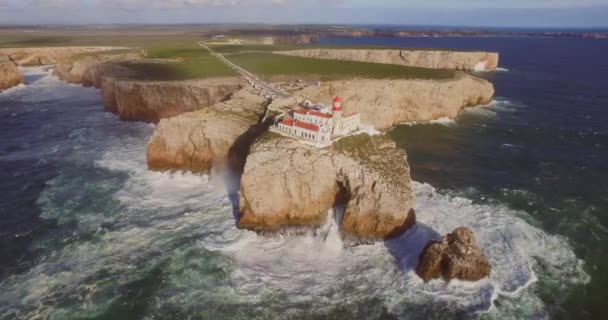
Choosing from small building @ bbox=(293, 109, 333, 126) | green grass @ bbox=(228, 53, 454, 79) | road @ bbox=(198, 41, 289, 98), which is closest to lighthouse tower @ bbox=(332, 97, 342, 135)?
small building @ bbox=(293, 109, 333, 126)

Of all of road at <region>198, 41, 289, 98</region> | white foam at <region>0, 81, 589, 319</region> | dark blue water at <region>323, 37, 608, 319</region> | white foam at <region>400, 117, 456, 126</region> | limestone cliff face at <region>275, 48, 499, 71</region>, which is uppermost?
limestone cliff face at <region>275, 48, 499, 71</region>

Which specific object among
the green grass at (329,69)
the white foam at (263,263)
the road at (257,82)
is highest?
the green grass at (329,69)

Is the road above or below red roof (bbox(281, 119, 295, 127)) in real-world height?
above

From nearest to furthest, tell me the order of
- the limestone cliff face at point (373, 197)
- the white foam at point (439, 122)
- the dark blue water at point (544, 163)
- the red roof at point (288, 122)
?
the dark blue water at point (544, 163) < the limestone cliff face at point (373, 197) < the red roof at point (288, 122) < the white foam at point (439, 122)

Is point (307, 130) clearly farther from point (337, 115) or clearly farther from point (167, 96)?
point (167, 96)

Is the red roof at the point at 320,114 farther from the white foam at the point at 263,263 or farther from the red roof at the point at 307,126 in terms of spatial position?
the white foam at the point at 263,263

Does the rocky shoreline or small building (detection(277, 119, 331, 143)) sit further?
small building (detection(277, 119, 331, 143))

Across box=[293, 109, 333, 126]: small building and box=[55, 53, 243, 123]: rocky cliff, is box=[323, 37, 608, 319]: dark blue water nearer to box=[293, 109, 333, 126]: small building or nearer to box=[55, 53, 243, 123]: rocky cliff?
box=[293, 109, 333, 126]: small building

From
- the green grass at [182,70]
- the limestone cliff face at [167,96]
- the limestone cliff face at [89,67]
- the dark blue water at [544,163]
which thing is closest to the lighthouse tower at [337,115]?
the dark blue water at [544,163]
